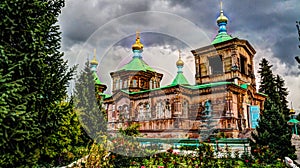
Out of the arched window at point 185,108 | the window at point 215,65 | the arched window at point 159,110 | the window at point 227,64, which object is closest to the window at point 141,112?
the arched window at point 159,110

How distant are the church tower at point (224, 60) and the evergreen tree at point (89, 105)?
1176cm

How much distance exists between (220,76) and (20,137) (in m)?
18.2

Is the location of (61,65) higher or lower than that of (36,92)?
higher

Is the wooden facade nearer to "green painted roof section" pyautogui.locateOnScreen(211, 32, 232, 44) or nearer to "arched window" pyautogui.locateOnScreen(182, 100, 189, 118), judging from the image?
"arched window" pyautogui.locateOnScreen(182, 100, 189, 118)

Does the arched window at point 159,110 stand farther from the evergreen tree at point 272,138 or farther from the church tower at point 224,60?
the evergreen tree at point 272,138

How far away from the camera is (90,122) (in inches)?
495

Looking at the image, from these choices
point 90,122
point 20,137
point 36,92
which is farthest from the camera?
point 90,122

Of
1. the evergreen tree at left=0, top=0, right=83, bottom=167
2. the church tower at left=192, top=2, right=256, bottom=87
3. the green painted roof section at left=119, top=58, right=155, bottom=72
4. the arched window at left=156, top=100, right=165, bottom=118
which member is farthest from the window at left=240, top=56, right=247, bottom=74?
the evergreen tree at left=0, top=0, right=83, bottom=167

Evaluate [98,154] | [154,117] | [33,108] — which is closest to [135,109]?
[154,117]

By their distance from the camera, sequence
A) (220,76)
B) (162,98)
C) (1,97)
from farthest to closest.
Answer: (220,76)
(162,98)
(1,97)

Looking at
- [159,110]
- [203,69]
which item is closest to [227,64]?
[203,69]

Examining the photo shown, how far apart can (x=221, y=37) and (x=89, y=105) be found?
14.5m

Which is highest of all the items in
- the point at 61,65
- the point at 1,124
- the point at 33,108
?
the point at 61,65

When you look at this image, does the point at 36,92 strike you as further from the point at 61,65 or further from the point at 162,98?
the point at 162,98
